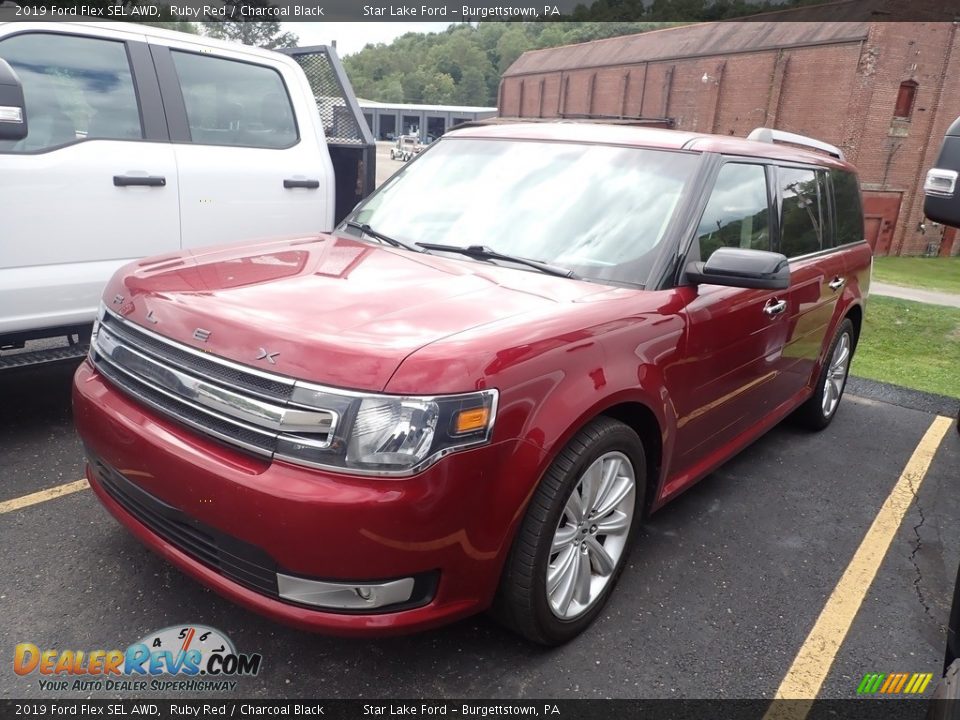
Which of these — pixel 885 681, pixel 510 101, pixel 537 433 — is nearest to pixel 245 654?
pixel 537 433

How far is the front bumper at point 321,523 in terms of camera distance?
2023mm

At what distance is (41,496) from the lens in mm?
3498

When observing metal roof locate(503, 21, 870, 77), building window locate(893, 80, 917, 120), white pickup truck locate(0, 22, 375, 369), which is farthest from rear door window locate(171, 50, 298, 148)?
building window locate(893, 80, 917, 120)

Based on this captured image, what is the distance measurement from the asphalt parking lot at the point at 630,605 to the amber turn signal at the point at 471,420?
0.99 meters

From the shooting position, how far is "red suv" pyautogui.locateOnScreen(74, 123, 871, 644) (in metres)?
2.06

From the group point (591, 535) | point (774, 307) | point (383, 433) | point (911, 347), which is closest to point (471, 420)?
point (383, 433)

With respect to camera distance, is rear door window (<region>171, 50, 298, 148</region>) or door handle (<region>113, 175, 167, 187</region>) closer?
door handle (<region>113, 175, 167, 187</region>)

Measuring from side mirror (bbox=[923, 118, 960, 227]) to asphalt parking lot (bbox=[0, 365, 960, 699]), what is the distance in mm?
1681

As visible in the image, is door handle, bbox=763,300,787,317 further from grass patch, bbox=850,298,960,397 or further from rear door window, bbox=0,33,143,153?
grass patch, bbox=850,298,960,397

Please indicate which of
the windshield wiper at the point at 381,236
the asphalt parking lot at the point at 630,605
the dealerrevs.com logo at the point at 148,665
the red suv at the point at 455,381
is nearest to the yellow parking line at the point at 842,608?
the asphalt parking lot at the point at 630,605

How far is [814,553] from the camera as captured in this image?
3.59m

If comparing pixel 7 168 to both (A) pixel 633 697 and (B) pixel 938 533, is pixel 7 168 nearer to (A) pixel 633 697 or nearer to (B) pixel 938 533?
(A) pixel 633 697

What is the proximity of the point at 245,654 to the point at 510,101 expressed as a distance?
70307 mm

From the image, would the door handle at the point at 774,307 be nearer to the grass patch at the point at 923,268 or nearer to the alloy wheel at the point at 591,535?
the alloy wheel at the point at 591,535
